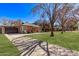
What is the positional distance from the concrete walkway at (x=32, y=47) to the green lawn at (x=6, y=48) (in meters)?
0.03

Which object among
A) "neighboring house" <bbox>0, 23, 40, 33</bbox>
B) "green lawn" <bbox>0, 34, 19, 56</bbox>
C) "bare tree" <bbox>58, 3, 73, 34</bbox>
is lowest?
"green lawn" <bbox>0, 34, 19, 56</bbox>

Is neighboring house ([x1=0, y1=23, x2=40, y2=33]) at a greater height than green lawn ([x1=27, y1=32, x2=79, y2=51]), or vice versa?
neighboring house ([x1=0, y1=23, x2=40, y2=33])

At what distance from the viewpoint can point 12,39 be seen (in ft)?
8.20

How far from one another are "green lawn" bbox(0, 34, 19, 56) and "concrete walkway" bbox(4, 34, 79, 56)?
3cm

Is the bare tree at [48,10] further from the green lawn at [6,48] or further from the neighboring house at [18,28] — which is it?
the green lawn at [6,48]

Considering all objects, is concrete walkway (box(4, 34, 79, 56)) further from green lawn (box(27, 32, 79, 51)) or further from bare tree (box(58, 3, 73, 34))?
bare tree (box(58, 3, 73, 34))

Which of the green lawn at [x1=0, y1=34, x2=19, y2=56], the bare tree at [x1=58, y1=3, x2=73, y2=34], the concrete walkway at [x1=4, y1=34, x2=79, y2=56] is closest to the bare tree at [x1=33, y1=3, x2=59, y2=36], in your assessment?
the bare tree at [x1=58, y1=3, x2=73, y2=34]

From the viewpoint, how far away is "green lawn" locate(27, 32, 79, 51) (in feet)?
7.95

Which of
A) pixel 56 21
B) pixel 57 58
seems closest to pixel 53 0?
pixel 56 21

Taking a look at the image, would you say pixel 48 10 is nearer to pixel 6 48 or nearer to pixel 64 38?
pixel 64 38

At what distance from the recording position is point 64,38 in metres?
2.45

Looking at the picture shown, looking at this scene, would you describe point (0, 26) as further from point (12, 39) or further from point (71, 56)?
point (71, 56)

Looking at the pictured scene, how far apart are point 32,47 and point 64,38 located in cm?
29

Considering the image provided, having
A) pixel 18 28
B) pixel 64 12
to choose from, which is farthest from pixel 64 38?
pixel 18 28
